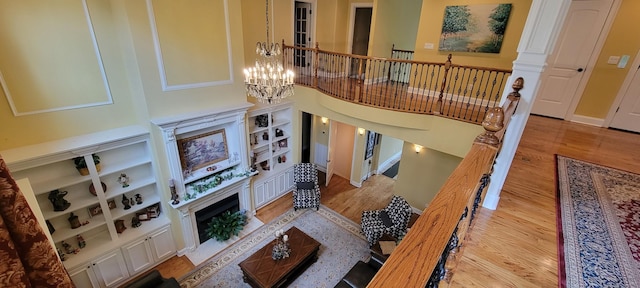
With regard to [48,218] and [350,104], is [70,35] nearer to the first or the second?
[48,218]

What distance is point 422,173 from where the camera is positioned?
6508mm

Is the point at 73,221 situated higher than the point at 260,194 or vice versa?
the point at 73,221

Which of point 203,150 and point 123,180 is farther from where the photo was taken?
point 203,150

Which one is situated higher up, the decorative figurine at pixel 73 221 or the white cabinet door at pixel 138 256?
the decorative figurine at pixel 73 221

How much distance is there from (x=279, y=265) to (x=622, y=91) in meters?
6.49

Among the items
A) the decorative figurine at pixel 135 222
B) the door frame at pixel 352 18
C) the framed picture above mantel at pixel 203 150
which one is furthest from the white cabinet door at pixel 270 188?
the door frame at pixel 352 18

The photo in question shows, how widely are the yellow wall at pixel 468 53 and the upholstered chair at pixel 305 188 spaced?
3839 millimetres

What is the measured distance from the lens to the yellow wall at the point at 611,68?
13.7 ft

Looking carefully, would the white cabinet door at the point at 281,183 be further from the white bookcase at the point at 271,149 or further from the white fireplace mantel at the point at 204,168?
the white fireplace mantel at the point at 204,168

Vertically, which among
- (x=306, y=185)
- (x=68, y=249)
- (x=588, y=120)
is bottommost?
(x=306, y=185)

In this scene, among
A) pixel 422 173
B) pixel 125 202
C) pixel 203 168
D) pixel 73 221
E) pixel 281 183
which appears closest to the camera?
pixel 73 221

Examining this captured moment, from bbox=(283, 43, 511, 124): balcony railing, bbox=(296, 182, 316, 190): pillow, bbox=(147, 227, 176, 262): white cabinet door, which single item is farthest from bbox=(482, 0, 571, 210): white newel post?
bbox=(147, 227, 176, 262): white cabinet door

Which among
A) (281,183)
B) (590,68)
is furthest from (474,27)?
(281,183)

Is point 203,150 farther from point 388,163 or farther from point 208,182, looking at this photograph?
point 388,163
